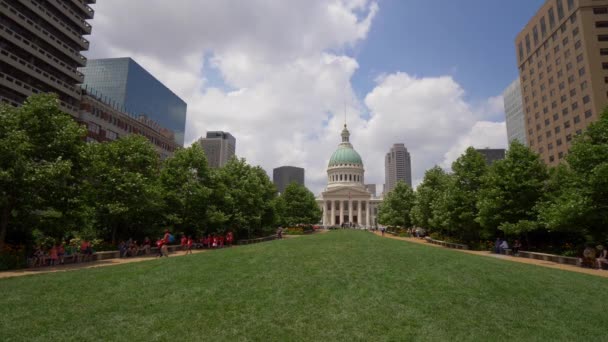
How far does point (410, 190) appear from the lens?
6506 centimetres

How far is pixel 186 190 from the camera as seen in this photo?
34156mm

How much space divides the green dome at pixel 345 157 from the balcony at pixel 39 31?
104 m

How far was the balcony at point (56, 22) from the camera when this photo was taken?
47162mm

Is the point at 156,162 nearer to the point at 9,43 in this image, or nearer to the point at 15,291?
the point at 15,291

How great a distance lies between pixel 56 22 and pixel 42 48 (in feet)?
15.6

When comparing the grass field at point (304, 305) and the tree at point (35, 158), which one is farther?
the tree at point (35, 158)

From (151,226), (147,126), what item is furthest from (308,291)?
(147,126)

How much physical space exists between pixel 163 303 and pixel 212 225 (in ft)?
88.1

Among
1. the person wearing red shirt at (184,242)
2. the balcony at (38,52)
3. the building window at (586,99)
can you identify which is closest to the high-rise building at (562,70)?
the building window at (586,99)

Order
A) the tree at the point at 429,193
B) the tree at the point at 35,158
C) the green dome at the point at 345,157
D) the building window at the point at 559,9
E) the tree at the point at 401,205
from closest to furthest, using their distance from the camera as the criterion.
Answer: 1. the tree at the point at 35,158
2. the tree at the point at 429,193
3. the tree at the point at 401,205
4. the building window at the point at 559,9
5. the green dome at the point at 345,157

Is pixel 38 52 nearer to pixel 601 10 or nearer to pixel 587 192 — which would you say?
pixel 587 192

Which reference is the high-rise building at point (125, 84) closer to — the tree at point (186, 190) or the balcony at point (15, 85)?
the balcony at point (15, 85)

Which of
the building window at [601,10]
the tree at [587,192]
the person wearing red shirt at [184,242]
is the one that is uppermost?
the building window at [601,10]

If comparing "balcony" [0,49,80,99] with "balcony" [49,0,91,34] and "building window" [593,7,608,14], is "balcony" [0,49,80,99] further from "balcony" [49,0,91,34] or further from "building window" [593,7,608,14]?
"building window" [593,7,608,14]
